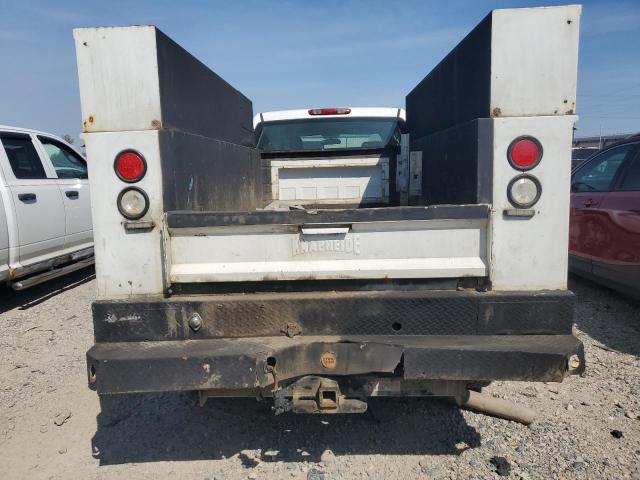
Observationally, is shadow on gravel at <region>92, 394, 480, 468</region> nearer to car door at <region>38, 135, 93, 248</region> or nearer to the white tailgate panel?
the white tailgate panel

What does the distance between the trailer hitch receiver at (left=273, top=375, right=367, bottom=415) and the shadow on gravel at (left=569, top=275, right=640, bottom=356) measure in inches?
122

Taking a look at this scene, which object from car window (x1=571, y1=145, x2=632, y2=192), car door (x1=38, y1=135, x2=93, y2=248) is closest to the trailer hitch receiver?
car window (x1=571, y1=145, x2=632, y2=192)

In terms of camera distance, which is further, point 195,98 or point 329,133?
point 329,133

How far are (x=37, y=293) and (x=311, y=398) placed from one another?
5652 mm

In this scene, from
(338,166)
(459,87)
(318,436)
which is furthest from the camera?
(338,166)

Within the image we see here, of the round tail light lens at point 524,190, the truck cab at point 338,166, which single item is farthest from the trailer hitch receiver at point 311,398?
the truck cab at point 338,166

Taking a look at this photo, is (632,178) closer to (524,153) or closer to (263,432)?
(524,153)

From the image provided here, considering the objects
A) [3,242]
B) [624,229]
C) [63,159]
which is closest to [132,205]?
[3,242]

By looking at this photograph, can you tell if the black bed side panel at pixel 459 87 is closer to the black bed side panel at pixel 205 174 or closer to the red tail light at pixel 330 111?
the red tail light at pixel 330 111

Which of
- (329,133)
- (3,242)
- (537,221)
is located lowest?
(3,242)

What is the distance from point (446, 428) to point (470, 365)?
3.45ft

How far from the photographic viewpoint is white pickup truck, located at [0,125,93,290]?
5555mm

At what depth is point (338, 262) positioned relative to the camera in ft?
8.12

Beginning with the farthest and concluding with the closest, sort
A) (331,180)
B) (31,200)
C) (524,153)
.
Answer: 1. (31,200)
2. (331,180)
3. (524,153)
